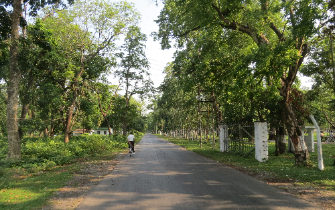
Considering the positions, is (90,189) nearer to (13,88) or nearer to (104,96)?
(13,88)

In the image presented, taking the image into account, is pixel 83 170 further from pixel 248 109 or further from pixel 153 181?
pixel 248 109

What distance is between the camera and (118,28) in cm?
2322

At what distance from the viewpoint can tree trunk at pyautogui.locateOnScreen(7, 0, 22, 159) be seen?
40.2ft

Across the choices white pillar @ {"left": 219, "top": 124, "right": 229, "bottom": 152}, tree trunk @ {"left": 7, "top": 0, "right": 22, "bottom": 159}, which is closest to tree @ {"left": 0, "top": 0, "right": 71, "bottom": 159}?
tree trunk @ {"left": 7, "top": 0, "right": 22, "bottom": 159}

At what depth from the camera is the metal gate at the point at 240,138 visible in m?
15.1

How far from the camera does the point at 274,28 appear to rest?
11203 mm

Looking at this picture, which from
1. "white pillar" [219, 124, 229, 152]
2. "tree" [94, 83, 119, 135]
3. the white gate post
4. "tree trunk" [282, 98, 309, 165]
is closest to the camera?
"tree trunk" [282, 98, 309, 165]

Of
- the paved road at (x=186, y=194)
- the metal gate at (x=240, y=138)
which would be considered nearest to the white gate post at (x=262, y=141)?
the metal gate at (x=240, y=138)

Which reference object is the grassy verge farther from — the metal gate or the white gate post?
the metal gate

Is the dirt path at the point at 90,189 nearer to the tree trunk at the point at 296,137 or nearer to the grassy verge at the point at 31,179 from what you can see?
the grassy verge at the point at 31,179

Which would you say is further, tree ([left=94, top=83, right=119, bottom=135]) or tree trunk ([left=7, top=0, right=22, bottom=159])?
tree ([left=94, top=83, right=119, bottom=135])

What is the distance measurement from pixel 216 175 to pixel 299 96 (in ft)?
30.4

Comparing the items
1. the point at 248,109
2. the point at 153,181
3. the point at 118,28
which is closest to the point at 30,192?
the point at 153,181

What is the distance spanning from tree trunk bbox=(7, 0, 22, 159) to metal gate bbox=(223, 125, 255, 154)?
12.4 m
